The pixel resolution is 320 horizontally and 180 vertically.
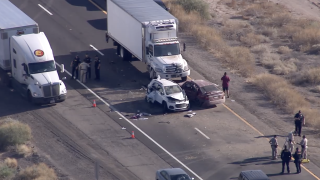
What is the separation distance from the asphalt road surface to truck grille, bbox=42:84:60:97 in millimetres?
819

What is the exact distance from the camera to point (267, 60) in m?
47.7

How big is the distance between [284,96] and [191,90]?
5453mm

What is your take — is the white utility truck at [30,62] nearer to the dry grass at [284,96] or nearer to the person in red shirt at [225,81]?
the person in red shirt at [225,81]

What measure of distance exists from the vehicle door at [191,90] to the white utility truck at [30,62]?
6.77 metres

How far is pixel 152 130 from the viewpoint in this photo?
36.6m

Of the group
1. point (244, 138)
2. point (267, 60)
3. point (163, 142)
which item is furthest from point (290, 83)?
point (163, 142)

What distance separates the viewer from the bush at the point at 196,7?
55.2 m

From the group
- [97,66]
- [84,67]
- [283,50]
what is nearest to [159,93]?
[97,66]

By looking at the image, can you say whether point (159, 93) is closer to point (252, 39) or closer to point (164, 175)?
point (164, 175)

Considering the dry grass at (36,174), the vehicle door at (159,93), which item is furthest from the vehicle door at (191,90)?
the dry grass at (36,174)

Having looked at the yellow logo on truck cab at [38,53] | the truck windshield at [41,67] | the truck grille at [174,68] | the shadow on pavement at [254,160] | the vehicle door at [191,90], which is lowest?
the shadow on pavement at [254,160]

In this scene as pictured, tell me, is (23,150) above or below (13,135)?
below

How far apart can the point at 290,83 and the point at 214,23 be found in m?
12.1

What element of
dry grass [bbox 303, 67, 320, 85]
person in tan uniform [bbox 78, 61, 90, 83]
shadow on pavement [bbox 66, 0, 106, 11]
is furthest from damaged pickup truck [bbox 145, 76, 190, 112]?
shadow on pavement [bbox 66, 0, 106, 11]
